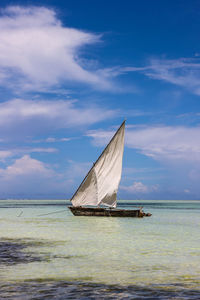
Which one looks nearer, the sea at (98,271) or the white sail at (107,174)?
the sea at (98,271)

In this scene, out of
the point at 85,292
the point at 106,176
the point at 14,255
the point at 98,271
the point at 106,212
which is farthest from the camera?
the point at 106,212

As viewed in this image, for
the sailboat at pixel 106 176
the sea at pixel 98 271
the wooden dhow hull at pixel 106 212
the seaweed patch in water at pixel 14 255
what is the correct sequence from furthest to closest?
the wooden dhow hull at pixel 106 212 → the sailboat at pixel 106 176 → the seaweed patch in water at pixel 14 255 → the sea at pixel 98 271

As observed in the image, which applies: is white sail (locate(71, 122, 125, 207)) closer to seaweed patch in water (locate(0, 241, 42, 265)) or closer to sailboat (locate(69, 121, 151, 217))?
sailboat (locate(69, 121, 151, 217))

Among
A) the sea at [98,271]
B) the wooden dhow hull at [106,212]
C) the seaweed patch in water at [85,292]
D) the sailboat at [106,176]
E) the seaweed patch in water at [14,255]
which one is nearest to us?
the seaweed patch in water at [85,292]

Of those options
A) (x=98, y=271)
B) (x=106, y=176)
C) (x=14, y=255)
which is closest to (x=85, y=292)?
(x=98, y=271)

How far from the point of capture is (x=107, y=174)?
139ft

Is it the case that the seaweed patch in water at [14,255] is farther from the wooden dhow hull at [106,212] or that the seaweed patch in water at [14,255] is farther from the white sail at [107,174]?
the wooden dhow hull at [106,212]

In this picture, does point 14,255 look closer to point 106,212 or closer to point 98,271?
point 98,271

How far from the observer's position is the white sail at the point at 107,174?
137 ft

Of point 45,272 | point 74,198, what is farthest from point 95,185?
point 45,272

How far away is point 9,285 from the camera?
11.0 metres

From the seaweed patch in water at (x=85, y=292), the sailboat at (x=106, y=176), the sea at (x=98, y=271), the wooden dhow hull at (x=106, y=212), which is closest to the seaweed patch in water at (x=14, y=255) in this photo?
the sea at (x=98, y=271)

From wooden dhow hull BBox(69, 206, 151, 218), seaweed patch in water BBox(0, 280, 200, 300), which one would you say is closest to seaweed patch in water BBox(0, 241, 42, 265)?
seaweed patch in water BBox(0, 280, 200, 300)

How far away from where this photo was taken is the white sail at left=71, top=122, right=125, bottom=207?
41.8 m
